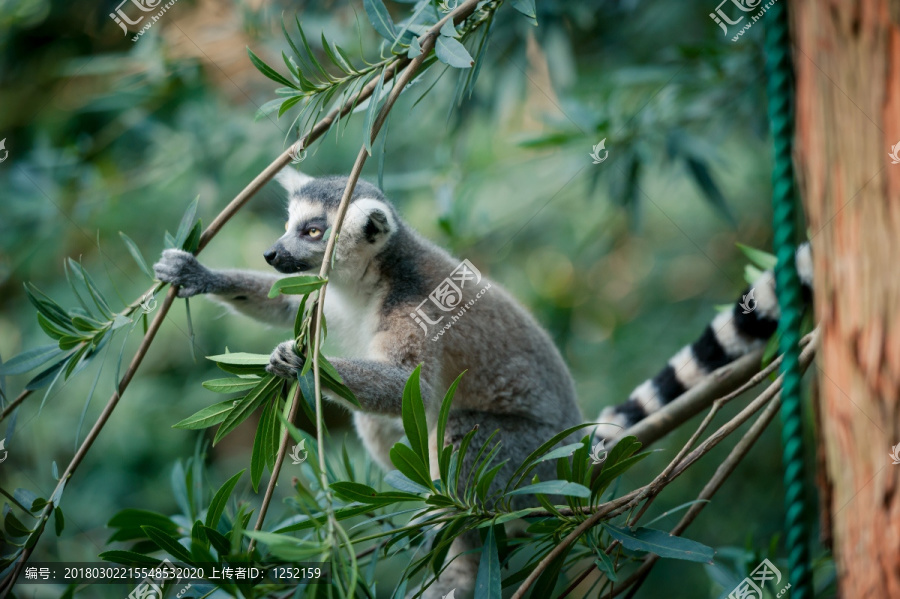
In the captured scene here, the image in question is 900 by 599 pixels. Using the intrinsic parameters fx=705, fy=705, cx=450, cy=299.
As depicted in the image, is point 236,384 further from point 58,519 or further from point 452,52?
point 452,52

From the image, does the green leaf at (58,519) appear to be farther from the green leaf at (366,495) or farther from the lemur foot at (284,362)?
the green leaf at (366,495)

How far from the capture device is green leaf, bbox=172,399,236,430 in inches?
64.7

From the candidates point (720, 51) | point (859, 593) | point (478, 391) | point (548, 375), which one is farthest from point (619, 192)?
point (859, 593)

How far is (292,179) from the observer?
298 centimetres

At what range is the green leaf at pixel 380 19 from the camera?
1.81 metres

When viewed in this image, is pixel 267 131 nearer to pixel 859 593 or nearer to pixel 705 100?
pixel 705 100

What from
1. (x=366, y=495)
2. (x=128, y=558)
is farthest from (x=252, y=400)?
(x=128, y=558)

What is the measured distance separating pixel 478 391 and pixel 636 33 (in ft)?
10.8

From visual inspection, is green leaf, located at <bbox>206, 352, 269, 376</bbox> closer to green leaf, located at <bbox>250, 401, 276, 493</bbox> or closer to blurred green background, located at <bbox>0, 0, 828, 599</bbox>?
green leaf, located at <bbox>250, 401, 276, 493</bbox>

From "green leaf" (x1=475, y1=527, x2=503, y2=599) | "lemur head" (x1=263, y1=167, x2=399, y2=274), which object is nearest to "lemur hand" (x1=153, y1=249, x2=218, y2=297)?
"lemur head" (x1=263, y1=167, x2=399, y2=274)

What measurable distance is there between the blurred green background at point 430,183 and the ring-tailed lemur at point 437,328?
2.07 ft

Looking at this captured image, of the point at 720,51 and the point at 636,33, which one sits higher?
the point at 636,33

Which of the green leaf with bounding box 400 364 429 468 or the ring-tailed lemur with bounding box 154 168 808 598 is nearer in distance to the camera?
the green leaf with bounding box 400 364 429 468

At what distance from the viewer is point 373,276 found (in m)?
2.76
